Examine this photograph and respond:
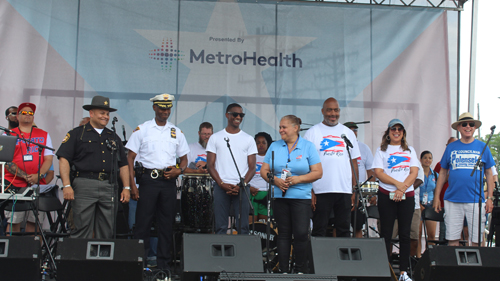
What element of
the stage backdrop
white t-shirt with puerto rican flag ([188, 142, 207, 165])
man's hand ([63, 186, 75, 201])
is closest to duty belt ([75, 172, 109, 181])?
man's hand ([63, 186, 75, 201])

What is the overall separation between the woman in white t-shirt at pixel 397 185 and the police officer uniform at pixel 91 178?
9.69 ft

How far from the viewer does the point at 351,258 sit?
12.8 feet

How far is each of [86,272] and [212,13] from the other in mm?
5250

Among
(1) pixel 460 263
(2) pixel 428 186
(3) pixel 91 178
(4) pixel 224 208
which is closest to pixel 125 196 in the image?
(3) pixel 91 178

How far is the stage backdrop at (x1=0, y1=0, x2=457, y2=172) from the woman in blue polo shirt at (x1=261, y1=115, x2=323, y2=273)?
9.48ft

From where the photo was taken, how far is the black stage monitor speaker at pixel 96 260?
3.59 metres

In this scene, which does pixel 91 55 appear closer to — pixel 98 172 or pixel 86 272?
pixel 98 172

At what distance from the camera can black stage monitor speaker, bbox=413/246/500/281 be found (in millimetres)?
3869

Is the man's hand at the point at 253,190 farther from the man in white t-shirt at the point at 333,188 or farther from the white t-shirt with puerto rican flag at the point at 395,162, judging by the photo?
the white t-shirt with puerto rican flag at the point at 395,162

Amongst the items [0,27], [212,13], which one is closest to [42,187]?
[0,27]

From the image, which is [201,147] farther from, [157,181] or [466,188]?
[466,188]

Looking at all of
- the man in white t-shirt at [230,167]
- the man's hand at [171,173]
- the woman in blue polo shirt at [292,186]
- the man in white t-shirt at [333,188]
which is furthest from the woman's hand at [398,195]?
the man's hand at [171,173]

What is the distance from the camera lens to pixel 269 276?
11.7ft

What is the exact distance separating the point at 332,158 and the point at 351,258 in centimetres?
155
